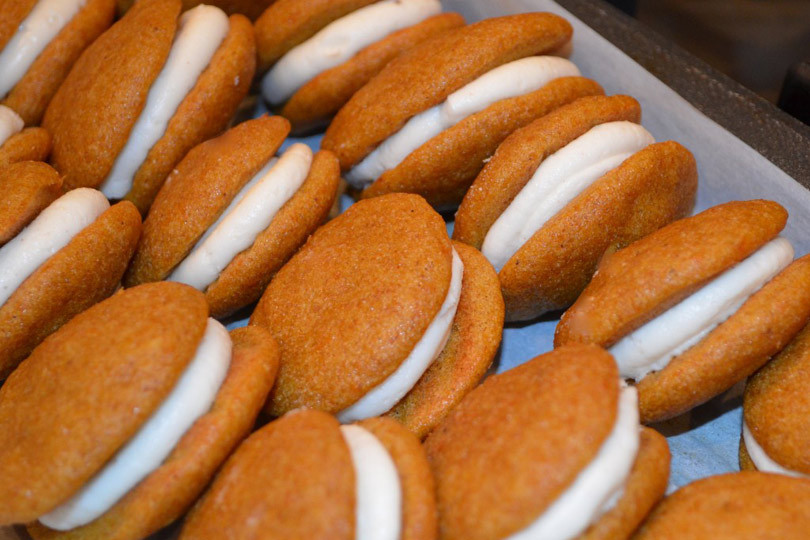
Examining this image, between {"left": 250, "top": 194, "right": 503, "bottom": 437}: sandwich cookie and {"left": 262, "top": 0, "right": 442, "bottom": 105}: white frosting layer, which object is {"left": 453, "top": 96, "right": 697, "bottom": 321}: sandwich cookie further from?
{"left": 262, "top": 0, "right": 442, "bottom": 105}: white frosting layer

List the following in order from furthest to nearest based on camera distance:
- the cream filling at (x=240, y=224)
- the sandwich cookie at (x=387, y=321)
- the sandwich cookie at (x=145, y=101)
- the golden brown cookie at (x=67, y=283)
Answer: the sandwich cookie at (x=145, y=101)
the cream filling at (x=240, y=224)
the golden brown cookie at (x=67, y=283)
the sandwich cookie at (x=387, y=321)

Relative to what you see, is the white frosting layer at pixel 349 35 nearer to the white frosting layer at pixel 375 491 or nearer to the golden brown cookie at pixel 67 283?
the golden brown cookie at pixel 67 283

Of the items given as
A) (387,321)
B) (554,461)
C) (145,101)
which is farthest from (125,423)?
(145,101)

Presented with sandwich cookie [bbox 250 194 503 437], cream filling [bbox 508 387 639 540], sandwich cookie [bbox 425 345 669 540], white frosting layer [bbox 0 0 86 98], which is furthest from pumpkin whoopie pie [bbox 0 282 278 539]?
white frosting layer [bbox 0 0 86 98]

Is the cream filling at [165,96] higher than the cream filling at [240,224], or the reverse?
the cream filling at [165,96]

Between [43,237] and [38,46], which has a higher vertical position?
[38,46]

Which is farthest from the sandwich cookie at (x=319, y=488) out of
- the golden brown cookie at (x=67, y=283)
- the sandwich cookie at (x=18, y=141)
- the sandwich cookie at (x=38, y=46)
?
the sandwich cookie at (x=38, y=46)

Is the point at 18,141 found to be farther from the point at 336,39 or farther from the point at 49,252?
the point at 336,39
